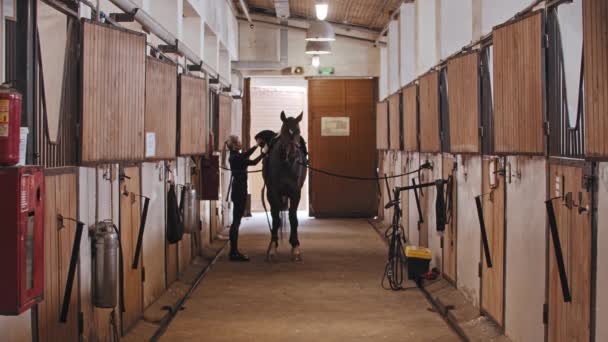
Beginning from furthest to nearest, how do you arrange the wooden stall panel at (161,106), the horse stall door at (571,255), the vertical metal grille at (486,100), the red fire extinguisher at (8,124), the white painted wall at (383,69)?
the white painted wall at (383,69)
the wooden stall panel at (161,106)
the vertical metal grille at (486,100)
the horse stall door at (571,255)
the red fire extinguisher at (8,124)

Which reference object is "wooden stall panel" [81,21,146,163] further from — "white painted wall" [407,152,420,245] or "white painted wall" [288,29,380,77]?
"white painted wall" [288,29,380,77]

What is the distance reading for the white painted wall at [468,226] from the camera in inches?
244

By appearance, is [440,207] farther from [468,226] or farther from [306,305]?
[306,305]

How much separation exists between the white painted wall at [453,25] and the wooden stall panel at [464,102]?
110cm

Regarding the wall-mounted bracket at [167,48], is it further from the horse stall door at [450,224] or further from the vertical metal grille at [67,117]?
the vertical metal grille at [67,117]

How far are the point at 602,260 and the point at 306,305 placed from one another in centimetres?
379

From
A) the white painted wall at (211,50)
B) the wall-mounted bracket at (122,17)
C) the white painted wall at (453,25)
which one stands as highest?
the white painted wall at (211,50)

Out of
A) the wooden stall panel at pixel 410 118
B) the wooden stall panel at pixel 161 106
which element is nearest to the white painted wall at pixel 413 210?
the wooden stall panel at pixel 410 118

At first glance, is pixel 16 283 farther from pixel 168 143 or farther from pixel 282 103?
pixel 282 103

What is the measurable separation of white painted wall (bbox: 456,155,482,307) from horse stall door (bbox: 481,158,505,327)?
0.22 meters

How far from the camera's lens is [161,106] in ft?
21.0

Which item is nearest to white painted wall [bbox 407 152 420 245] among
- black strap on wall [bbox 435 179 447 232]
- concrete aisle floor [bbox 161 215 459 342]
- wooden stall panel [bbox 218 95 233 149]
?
concrete aisle floor [bbox 161 215 459 342]

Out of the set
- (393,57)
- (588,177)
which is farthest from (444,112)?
(393,57)

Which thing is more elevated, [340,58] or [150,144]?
[340,58]
